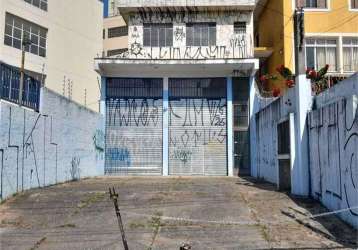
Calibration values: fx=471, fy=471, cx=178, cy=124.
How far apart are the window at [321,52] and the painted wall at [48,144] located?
10.7 metres

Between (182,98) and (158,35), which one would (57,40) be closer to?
(158,35)

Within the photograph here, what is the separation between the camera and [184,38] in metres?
23.7

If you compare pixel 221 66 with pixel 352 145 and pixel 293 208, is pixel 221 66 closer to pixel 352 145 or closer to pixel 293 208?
pixel 293 208

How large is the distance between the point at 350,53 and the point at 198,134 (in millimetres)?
8388

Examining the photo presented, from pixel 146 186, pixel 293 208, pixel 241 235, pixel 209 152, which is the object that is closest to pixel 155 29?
pixel 209 152

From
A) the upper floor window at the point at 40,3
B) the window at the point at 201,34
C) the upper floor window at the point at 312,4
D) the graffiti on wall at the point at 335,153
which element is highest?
the upper floor window at the point at 40,3

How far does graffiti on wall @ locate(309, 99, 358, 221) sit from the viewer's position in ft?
30.8

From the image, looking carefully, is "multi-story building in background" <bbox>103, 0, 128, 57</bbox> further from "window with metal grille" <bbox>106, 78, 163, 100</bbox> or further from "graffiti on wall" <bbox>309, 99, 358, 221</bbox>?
"graffiti on wall" <bbox>309, 99, 358, 221</bbox>

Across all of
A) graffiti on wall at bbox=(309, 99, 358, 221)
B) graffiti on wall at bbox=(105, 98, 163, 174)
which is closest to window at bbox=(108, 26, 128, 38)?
graffiti on wall at bbox=(105, 98, 163, 174)

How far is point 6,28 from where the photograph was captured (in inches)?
1200

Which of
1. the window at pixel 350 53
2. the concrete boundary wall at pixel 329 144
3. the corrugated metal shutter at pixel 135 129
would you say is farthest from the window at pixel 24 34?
the concrete boundary wall at pixel 329 144

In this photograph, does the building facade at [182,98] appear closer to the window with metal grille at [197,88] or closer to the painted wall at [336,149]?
the window with metal grille at [197,88]

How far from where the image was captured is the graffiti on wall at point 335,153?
9391 millimetres

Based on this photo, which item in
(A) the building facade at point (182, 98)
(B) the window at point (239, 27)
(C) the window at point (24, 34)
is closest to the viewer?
(A) the building facade at point (182, 98)
